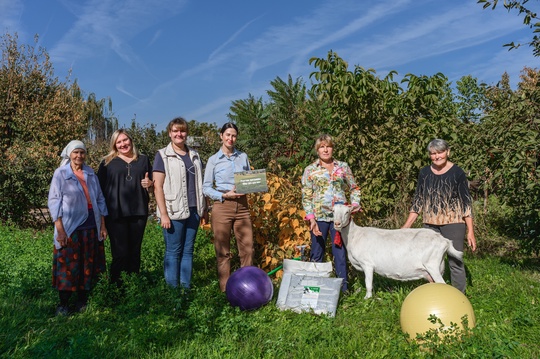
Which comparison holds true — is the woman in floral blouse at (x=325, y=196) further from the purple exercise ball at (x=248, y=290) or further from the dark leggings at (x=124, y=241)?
the dark leggings at (x=124, y=241)

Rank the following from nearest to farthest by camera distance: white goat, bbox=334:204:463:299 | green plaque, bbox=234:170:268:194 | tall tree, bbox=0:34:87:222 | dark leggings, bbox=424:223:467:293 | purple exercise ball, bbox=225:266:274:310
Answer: white goat, bbox=334:204:463:299
purple exercise ball, bbox=225:266:274:310
dark leggings, bbox=424:223:467:293
green plaque, bbox=234:170:268:194
tall tree, bbox=0:34:87:222

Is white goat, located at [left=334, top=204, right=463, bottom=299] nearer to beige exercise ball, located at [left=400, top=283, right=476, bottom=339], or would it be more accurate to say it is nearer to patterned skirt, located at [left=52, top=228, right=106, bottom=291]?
beige exercise ball, located at [left=400, top=283, right=476, bottom=339]

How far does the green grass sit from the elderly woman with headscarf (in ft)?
0.79

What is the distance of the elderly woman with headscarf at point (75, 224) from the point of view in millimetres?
4719

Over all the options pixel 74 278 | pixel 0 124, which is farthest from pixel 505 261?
pixel 0 124

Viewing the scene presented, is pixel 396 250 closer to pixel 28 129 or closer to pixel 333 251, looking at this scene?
pixel 333 251

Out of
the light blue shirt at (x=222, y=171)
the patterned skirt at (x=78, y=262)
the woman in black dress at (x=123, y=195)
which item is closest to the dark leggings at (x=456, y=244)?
the light blue shirt at (x=222, y=171)

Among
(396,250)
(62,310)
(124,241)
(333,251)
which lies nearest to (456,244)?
(396,250)

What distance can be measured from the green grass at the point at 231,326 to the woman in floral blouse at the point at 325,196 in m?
0.54

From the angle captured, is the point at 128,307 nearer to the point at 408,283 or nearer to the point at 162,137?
the point at 408,283

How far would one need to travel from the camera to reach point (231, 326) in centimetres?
405

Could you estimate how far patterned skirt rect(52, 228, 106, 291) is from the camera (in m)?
4.77

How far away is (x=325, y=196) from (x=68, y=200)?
9.27 feet

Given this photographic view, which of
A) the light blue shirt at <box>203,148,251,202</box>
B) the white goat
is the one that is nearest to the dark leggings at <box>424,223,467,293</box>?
the white goat
